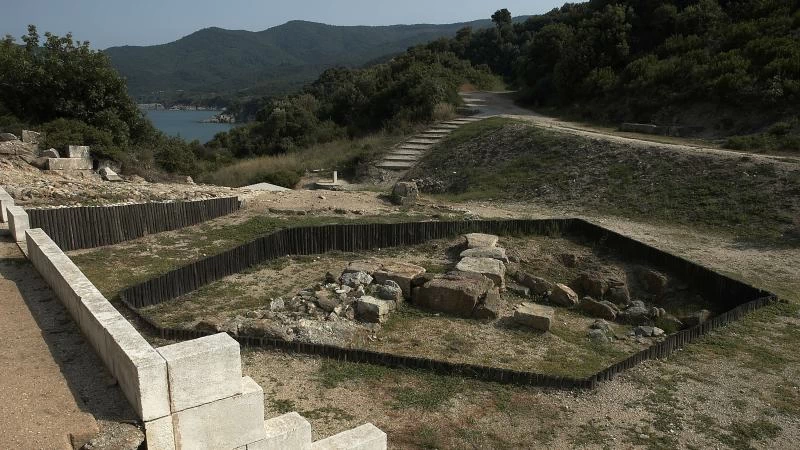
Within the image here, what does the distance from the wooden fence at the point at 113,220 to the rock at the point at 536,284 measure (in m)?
7.85

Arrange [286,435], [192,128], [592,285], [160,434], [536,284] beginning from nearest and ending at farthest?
[160,434], [286,435], [536,284], [592,285], [192,128]

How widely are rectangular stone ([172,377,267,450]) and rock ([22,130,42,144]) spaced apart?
53.7ft

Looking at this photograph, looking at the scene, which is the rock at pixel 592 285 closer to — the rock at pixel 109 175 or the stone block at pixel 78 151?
the rock at pixel 109 175

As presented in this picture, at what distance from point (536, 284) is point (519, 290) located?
0.36 metres

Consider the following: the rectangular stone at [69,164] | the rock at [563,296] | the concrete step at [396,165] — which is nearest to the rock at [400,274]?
the rock at [563,296]

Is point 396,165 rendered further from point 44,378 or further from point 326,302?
point 44,378

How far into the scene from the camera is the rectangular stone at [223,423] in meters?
3.96

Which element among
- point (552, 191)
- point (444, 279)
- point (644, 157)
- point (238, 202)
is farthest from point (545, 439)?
point (644, 157)

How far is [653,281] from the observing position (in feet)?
36.8

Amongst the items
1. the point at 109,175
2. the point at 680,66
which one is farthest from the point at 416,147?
the point at 109,175

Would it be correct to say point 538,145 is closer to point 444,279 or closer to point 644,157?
point 644,157

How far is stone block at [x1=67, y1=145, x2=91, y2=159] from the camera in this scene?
16891 millimetres

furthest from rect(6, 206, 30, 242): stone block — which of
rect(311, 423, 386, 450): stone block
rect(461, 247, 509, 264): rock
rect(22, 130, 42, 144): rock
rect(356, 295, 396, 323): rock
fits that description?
rect(22, 130, 42, 144): rock

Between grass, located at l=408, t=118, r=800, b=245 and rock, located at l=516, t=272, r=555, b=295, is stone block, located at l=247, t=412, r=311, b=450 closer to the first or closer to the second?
rock, located at l=516, t=272, r=555, b=295
